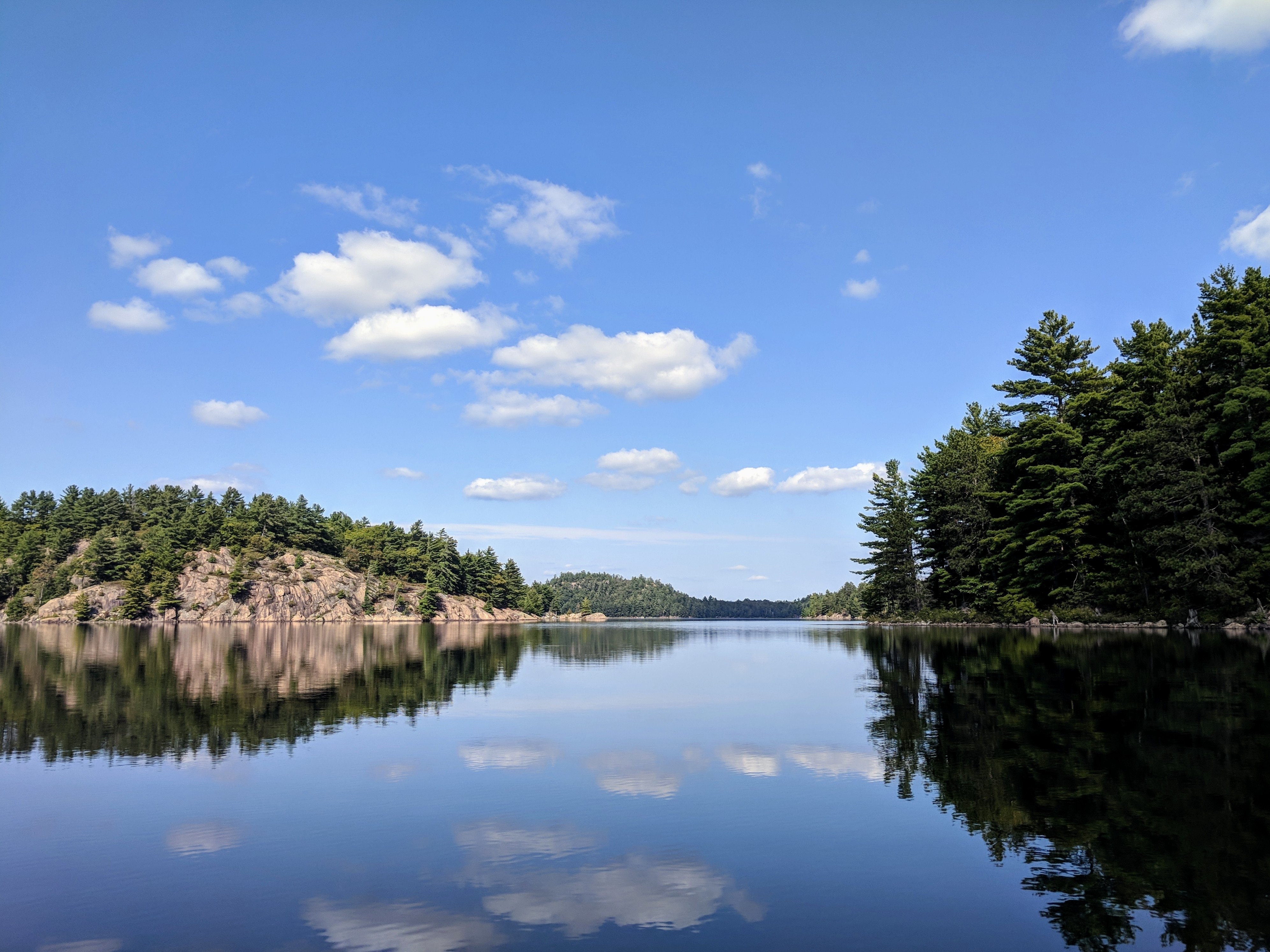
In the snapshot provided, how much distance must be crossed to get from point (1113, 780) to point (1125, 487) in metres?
67.6

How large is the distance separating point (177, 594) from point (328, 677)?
529 ft

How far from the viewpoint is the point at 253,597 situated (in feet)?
595

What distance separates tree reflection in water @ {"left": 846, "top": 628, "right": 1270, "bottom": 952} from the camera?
1012cm

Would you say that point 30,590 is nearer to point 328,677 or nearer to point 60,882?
point 328,677

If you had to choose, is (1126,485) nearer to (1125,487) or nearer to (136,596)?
(1125,487)

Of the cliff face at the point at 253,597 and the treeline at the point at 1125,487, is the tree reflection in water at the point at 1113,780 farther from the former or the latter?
the cliff face at the point at 253,597

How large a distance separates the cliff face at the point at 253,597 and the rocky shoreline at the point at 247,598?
16 cm

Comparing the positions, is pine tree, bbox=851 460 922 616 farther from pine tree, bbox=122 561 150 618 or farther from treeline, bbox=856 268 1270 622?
pine tree, bbox=122 561 150 618

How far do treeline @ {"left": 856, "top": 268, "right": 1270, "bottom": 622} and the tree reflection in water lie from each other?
27482mm

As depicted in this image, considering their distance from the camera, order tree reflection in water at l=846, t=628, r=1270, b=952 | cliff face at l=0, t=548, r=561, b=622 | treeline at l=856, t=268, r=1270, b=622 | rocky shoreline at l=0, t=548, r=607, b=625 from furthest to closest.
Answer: cliff face at l=0, t=548, r=561, b=622 → rocky shoreline at l=0, t=548, r=607, b=625 → treeline at l=856, t=268, r=1270, b=622 → tree reflection in water at l=846, t=628, r=1270, b=952

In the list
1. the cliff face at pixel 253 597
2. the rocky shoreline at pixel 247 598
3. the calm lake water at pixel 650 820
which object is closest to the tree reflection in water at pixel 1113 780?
the calm lake water at pixel 650 820

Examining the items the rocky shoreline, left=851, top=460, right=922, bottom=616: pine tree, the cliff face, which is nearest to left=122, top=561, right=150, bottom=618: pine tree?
the rocky shoreline

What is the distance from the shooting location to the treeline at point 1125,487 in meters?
58.5

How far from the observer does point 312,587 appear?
7470 inches
